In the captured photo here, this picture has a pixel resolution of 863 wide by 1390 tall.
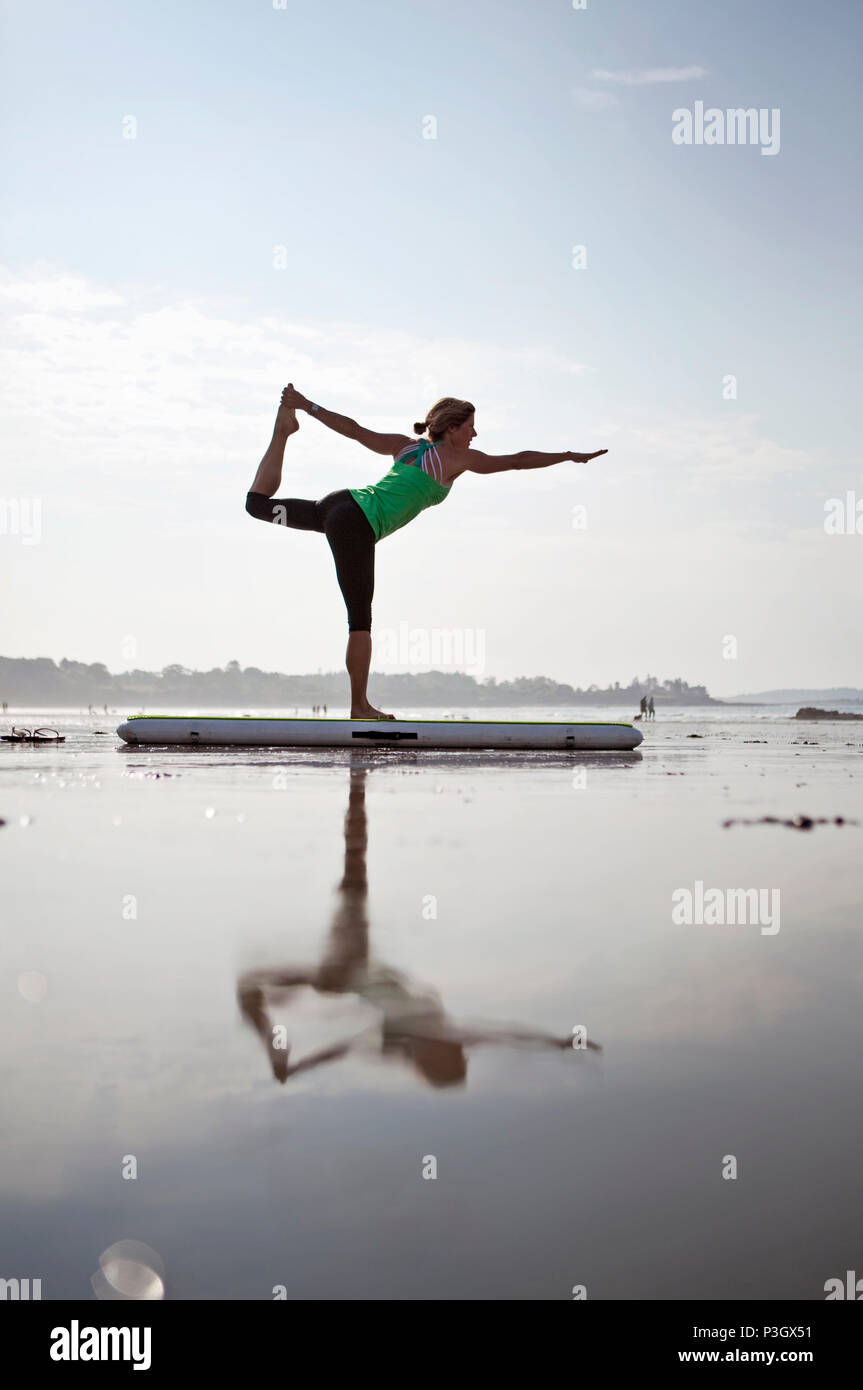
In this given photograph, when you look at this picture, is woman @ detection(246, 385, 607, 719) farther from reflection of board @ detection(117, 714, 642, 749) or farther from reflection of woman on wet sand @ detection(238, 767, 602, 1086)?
reflection of woman on wet sand @ detection(238, 767, 602, 1086)

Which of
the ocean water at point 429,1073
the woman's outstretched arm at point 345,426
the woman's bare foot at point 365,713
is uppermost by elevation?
the woman's outstretched arm at point 345,426

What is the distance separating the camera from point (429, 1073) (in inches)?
83.6

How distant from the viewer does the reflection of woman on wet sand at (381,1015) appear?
2186 millimetres

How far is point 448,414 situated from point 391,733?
4.44 metres

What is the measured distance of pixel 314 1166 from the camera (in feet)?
5.55

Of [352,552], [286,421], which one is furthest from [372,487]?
[286,421]

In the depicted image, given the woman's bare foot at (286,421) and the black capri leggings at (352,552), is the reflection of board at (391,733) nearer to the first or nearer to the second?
the black capri leggings at (352,552)

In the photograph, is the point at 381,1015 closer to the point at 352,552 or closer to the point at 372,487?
the point at 352,552

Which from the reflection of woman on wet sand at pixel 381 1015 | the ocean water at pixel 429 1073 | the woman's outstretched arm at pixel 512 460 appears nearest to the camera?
the ocean water at pixel 429 1073

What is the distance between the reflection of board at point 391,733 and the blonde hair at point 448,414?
4096mm

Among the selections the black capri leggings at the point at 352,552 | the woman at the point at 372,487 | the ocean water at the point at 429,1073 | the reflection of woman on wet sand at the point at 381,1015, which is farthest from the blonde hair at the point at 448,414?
the reflection of woman on wet sand at the point at 381,1015

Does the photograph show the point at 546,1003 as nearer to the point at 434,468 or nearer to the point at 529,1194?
the point at 529,1194
